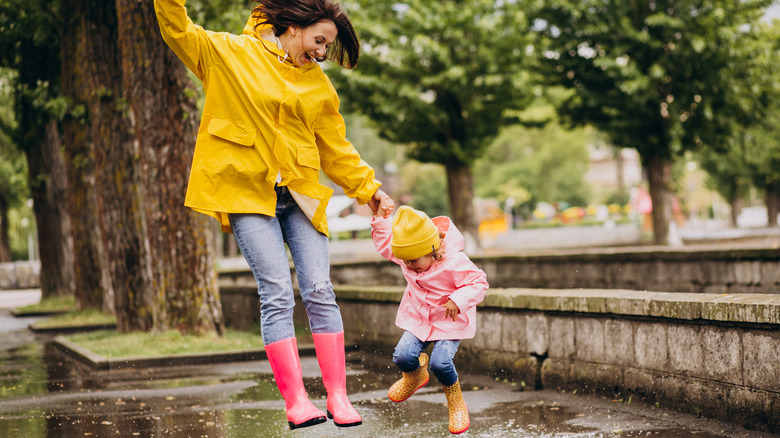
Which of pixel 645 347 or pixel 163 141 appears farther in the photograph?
pixel 163 141

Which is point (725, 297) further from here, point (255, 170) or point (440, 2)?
point (440, 2)

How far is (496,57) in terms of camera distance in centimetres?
2714

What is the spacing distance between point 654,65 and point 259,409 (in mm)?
21316

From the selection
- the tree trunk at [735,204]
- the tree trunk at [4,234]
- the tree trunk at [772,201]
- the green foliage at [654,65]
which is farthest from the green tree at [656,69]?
the tree trunk at [735,204]

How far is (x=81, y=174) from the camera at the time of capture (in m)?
15.7

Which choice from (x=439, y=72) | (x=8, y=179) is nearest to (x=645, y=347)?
(x=439, y=72)

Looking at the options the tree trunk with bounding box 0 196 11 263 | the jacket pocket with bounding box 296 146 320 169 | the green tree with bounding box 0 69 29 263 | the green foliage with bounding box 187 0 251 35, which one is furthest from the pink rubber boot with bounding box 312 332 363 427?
the tree trunk with bounding box 0 196 11 263

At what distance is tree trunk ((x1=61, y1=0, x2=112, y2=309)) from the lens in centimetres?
1427

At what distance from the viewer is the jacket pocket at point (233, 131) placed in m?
4.11

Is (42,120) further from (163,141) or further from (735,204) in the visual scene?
(735,204)

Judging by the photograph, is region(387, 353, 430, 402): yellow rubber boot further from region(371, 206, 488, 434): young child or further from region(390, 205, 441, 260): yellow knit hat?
region(390, 205, 441, 260): yellow knit hat

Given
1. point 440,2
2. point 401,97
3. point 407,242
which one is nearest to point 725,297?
point 407,242

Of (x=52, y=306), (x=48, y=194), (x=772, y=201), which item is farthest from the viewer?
(x=772, y=201)

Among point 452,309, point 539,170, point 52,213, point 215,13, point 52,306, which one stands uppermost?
point 539,170
